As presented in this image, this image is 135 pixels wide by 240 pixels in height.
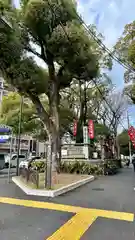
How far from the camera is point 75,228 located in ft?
14.4

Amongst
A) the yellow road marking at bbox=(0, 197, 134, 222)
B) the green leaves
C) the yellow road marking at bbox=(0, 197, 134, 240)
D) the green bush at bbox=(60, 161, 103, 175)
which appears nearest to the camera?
the yellow road marking at bbox=(0, 197, 134, 240)

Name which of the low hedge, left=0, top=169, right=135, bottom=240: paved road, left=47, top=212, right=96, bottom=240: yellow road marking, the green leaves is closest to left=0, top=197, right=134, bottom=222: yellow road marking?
left=0, top=169, right=135, bottom=240: paved road

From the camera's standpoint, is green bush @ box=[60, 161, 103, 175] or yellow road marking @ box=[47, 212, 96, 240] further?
green bush @ box=[60, 161, 103, 175]

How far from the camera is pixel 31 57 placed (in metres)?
12.8

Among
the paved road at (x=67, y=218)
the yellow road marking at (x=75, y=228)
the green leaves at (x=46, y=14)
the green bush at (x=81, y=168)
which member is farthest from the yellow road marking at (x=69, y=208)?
the green leaves at (x=46, y=14)

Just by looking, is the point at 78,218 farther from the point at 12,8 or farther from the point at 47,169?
the point at 12,8

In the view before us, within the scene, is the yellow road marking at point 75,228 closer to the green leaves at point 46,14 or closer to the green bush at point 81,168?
the green bush at point 81,168

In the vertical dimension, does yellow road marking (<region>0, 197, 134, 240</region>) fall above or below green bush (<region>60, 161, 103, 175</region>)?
below

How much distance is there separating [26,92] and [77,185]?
20.9 ft

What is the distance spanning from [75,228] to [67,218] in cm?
70

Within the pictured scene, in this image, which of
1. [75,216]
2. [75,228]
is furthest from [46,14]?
[75,228]

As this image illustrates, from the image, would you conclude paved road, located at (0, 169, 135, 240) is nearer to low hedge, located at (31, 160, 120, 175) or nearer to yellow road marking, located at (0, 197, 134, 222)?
yellow road marking, located at (0, 197, 134, 222)

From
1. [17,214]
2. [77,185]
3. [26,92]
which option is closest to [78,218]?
[17,214]

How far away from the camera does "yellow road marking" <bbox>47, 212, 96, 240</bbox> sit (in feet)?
13.0
